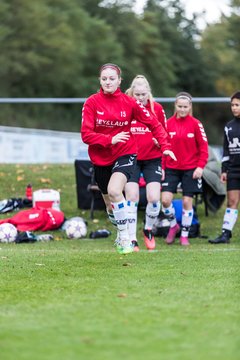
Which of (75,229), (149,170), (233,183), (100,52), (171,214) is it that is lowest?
(75,229)

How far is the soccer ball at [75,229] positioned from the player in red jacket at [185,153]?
1.50 metres

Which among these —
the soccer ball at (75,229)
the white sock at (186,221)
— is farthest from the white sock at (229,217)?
the soccer ball at (75,229)

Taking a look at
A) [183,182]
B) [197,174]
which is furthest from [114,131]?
[183,182]

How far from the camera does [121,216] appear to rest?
986 cm

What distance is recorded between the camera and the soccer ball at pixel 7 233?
12.5 metres

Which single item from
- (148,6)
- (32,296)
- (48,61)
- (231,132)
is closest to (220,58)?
(148,6)

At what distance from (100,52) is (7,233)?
57451 mm

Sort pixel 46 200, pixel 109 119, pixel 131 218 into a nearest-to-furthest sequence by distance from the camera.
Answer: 1. pixel 109 119
2. pixel 131 218
3. pixel 46 200

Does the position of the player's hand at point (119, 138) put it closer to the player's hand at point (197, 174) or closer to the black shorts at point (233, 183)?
the player's hand at point (197, 174)

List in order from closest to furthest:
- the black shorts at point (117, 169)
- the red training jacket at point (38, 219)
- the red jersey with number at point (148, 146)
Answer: the black shorts at point (117, 169), the red jersey with number at point (148, 146), the red training jacket at point (38, 219)

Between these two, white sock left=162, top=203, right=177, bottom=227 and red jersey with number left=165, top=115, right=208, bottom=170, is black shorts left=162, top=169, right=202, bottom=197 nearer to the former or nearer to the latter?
red jersey with number left=165, top=115, right=208, bottom=170

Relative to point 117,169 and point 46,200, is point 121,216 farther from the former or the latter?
point 46,200

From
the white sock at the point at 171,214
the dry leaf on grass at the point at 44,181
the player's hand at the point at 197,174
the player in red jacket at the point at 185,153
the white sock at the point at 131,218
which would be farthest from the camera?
the dry leaf on grass at the point at 44,181

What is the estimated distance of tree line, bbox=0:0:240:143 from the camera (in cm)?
5938
